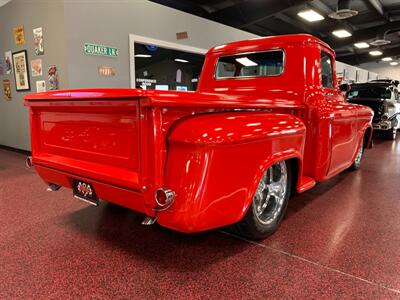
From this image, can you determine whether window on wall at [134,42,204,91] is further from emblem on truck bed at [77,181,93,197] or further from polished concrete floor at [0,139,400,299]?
emblem on truck bed at [77,181,93,197]

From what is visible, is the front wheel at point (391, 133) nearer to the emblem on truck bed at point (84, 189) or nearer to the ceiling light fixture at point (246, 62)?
the ceiling light fixture at point (246, 62)

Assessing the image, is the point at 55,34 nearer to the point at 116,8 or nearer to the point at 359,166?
the point at 116,8

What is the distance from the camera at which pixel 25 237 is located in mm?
2330

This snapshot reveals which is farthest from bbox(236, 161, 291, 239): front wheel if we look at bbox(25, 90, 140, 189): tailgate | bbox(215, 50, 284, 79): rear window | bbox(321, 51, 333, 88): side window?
bbox(321, 51, 333, 88): side window

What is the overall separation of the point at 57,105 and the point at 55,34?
3344 mm

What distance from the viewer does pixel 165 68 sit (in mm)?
8648

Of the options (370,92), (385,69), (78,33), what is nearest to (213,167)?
(78,33)

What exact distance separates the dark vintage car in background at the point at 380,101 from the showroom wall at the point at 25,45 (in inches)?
284

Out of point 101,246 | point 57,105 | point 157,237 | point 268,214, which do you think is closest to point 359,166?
point 268,214

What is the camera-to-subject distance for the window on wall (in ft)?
24.3

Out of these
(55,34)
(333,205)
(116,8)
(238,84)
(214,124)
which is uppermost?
(116,8)

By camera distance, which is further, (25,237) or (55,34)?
(55,34)

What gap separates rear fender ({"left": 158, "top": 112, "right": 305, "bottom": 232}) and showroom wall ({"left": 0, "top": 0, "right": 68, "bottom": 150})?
3806 millimetres

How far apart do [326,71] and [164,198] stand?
2.60 metres
